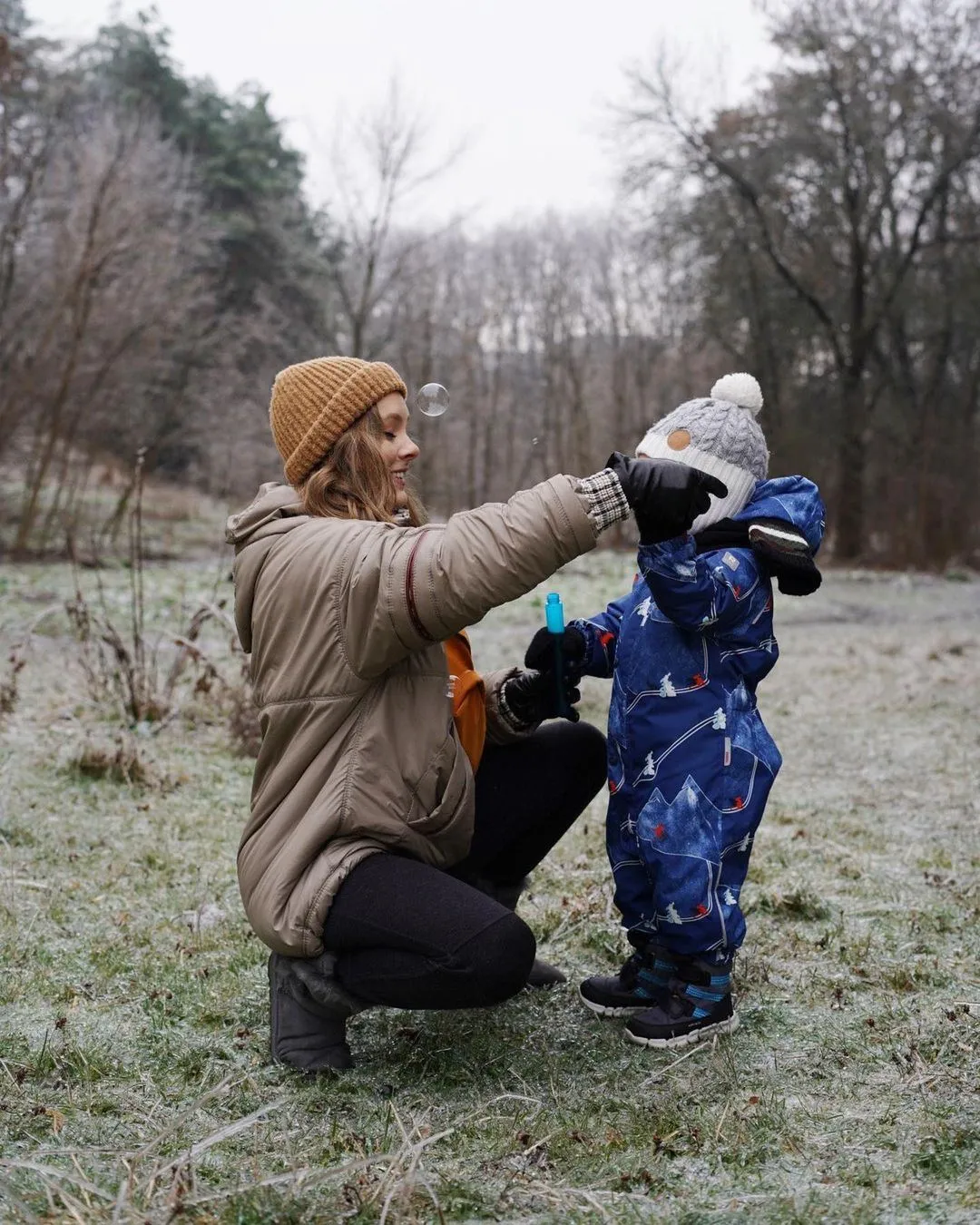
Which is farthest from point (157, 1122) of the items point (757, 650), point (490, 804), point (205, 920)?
point (757, 650)

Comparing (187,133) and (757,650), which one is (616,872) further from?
(187,133)

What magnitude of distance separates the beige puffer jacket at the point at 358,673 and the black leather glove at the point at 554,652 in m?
0.37

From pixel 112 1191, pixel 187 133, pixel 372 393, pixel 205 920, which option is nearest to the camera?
pixel 112 1191

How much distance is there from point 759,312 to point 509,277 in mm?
4579

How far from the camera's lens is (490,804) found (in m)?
2.85

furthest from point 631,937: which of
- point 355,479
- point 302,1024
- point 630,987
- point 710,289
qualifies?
point 710,289

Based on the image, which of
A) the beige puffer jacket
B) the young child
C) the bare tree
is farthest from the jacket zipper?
the bare tree

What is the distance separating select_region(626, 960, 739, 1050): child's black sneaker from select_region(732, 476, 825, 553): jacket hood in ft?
3.14

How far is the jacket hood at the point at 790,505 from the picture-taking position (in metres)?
2.64

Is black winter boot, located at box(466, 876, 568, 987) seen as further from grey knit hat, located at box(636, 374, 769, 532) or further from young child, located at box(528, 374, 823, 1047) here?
grey knit hat, located at box(636, 374, 769, 532)

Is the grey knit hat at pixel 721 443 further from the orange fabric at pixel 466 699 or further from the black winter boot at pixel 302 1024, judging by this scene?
the black winter boot at pixel 302 1024

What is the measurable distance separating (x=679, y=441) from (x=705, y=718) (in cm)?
61

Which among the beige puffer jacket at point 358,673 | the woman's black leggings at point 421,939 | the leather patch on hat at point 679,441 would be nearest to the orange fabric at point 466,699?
the beige puffer jacket at point 358,673

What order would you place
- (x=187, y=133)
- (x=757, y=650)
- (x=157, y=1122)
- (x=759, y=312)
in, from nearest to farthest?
(x=157, y=1122)
(x=757, y=650)
(x=759, y=312)
(x=187, y=133)
